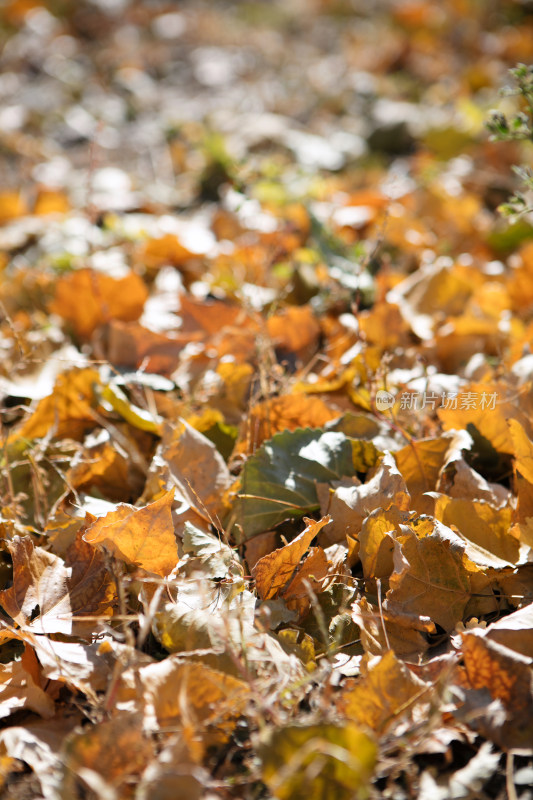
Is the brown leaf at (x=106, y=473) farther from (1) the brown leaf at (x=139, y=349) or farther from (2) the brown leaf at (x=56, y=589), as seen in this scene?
(1) the brown leaf at (x=139, y=349)

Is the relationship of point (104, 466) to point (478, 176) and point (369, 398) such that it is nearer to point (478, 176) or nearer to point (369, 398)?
point (369, 398)

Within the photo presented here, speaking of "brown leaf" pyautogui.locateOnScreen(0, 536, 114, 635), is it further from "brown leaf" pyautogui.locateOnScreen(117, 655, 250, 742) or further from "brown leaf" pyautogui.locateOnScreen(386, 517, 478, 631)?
"brown leaf" pyautogui.locateOnScreen(386, 517, 478, 631)

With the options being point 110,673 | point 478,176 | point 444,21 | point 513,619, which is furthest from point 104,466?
point 444,21

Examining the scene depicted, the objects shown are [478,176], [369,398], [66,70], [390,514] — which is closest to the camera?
[390,514]

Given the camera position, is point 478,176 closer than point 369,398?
No

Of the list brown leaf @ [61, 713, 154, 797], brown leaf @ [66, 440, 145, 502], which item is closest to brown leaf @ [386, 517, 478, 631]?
brown leaf @ [61, 713, 154, 797]

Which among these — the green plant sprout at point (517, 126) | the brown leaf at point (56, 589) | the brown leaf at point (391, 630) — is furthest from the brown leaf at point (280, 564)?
the green plant sprout at point (517, 126)

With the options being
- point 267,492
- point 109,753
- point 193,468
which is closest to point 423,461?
point 267,492
